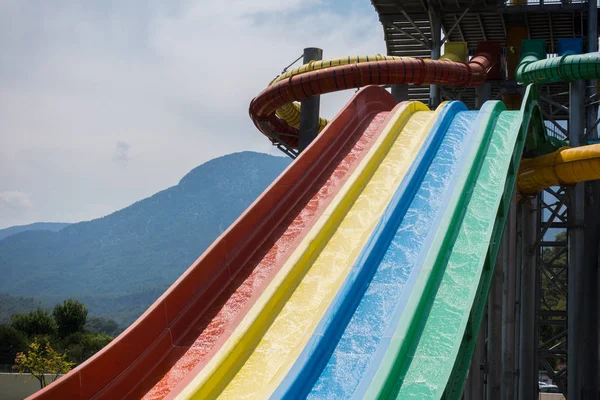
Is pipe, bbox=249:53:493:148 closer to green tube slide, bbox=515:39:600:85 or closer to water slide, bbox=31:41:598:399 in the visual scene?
green tube slide, bbox=515:39:600:85

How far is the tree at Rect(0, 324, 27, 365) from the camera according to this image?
43156 mm

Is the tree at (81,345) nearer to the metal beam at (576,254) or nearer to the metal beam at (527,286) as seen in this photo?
the metal beam at (527,286)

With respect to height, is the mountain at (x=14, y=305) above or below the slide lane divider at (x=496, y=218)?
above

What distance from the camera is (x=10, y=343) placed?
44.0 metres

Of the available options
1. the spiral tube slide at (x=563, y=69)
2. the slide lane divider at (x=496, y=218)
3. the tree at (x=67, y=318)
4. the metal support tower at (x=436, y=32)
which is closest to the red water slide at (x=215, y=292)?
the slide lane divider at (x=496, y=218)

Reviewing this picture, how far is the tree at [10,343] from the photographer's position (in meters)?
43.2

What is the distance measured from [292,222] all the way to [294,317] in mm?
2215

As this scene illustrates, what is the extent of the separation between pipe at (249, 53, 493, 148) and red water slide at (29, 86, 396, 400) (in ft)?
15.1

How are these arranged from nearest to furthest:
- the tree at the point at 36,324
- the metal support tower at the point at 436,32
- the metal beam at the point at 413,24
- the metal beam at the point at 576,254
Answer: the metal beam at the point at 576,254 < the metal support tower at the point at 436,32 < the metal beam at the point at 413,24 < the tree at the point at 36,324

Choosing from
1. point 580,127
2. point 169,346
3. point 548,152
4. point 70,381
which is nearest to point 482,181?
point 169,346

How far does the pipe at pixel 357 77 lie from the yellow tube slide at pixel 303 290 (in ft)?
16.9

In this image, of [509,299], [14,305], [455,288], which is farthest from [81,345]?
[14,305]

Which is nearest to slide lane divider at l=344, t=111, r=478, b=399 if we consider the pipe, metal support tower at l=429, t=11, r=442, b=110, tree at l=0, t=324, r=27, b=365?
the pipe

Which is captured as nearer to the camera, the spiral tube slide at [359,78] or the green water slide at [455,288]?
the green water slide at [455,288]
